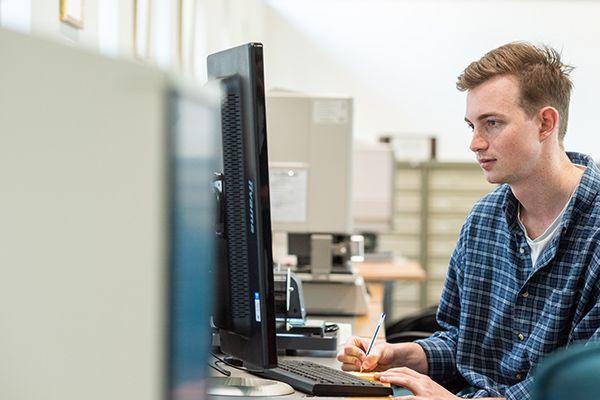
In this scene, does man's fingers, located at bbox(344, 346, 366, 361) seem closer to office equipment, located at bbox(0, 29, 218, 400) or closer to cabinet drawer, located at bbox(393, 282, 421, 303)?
office equipment, located at bbox(0, 29, 218, 400)

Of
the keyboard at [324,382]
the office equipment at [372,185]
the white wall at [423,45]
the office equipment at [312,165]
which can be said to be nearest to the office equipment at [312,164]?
the office equipment at [312,165]

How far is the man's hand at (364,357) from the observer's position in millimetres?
1852

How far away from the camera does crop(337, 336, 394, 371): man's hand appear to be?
1852 mm

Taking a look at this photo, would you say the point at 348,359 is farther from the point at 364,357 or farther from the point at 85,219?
the point at 85,219

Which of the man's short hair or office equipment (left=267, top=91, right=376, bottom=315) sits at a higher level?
the man's short hair

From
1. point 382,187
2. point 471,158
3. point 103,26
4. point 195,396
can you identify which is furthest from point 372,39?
point 195,396

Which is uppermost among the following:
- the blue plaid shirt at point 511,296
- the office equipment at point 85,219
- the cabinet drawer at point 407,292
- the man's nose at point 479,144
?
the man's nose at point 479,144

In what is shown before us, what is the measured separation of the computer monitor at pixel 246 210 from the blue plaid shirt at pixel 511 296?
556mm

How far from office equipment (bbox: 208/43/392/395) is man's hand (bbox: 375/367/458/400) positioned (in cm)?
32

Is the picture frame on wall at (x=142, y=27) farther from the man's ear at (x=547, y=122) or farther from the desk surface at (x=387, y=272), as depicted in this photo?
the man's ear at (x=547, y=122)

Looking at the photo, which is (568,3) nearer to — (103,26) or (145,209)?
(103,26)

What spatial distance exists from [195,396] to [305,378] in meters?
1.00

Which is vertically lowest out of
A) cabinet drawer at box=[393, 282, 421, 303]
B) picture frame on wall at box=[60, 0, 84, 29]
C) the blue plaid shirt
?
cabinet drawer at box=[393, 282, 421, 303]

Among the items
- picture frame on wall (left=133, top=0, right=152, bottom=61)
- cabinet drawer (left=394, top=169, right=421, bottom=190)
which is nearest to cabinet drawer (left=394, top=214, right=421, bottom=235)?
cabinet drawer (left=394, top=169, right=421, bottom=190)
